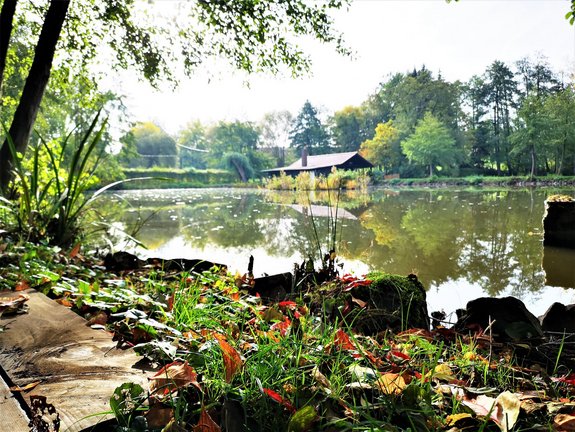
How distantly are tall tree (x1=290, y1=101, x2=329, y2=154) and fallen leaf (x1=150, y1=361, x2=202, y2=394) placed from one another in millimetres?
37297

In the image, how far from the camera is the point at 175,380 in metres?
0.65

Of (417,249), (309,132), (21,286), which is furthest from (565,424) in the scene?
(309,132)

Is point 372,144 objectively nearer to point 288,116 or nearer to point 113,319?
point 288,116

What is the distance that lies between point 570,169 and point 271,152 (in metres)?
27.7

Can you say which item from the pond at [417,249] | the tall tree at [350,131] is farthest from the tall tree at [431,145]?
the pond at [417,249]

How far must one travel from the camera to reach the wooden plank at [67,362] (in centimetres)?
62

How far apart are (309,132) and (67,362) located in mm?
39798

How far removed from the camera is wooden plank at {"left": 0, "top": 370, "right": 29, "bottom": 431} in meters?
0.57

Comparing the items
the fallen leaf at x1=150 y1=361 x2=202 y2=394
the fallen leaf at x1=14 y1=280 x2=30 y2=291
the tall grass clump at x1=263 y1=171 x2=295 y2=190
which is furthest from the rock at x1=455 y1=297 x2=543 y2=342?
the tall grass clump at x1=263 y1=171 x2=295 y2=190

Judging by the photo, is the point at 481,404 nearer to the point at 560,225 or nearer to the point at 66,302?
the point at 66,302

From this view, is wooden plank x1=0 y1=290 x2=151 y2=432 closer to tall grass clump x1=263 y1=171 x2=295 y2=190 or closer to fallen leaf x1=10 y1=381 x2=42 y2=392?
fallen leaf x1=10 y1=381 x2=42 y2=392

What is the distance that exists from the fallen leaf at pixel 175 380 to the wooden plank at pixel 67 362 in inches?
2.2

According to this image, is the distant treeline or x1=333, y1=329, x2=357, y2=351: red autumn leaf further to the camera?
the distant treeline

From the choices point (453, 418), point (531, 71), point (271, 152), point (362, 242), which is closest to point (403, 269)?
point (362, 242)
